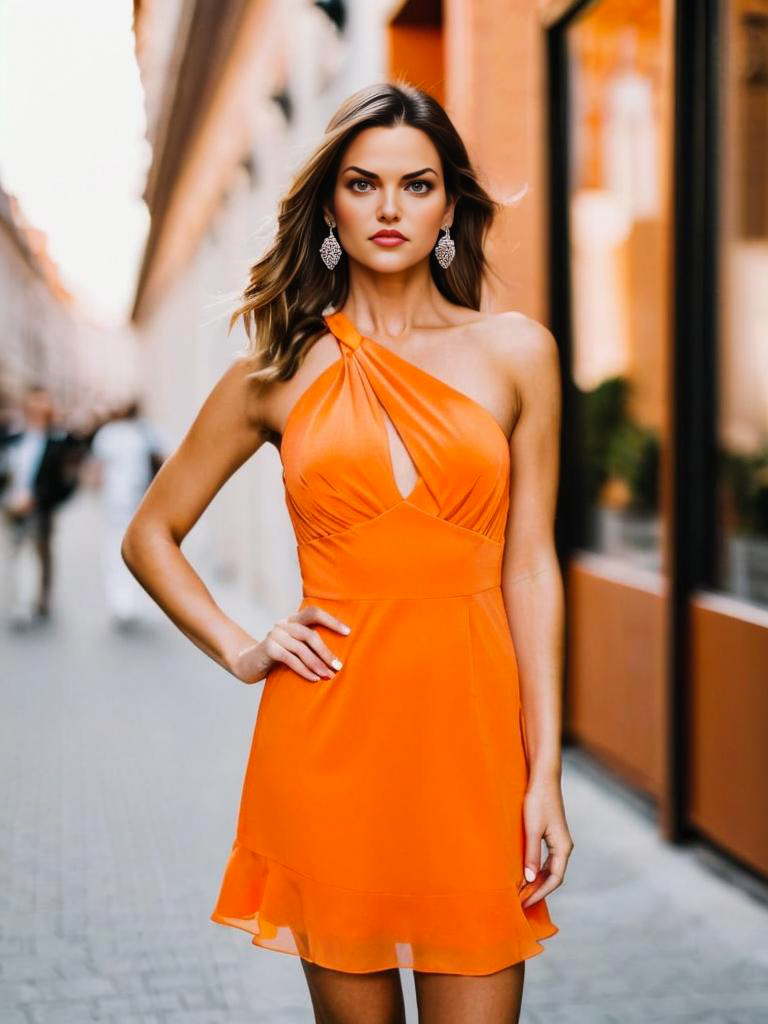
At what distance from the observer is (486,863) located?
208 centimetres

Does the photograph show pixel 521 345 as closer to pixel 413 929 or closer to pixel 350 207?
pixel 350 207

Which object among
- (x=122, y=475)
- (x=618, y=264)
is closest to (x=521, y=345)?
(x=618, y=264)

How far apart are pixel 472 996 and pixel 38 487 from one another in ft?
34.6

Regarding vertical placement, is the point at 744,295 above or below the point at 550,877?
above

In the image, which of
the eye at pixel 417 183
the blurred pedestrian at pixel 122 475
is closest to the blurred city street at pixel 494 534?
the eye at pixel 417 183

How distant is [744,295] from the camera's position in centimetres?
525

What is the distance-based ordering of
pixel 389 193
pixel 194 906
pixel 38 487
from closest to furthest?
1. pixel 389 193
2. pixel 194 906
3. pixel 38 487

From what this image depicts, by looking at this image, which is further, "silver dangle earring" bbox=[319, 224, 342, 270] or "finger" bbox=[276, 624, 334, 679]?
"silver dangle earring" bbox=[319, 224, 342, 270]

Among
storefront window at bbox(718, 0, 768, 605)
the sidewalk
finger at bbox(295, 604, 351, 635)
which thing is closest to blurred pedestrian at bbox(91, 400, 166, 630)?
the sidewalk

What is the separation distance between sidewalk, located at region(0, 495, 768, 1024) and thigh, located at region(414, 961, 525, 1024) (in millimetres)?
1692

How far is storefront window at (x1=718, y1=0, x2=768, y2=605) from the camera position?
5.15 meters

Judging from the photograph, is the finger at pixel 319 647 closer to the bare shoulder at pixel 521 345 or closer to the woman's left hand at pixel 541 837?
the woman's left hand at pixel 541 837

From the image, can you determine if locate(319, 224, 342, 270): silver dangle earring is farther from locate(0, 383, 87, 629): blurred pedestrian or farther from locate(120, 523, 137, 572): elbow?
locate(0, 383, 87, 629): blurred pedestrian

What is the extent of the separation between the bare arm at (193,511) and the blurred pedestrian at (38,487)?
9.86 m
